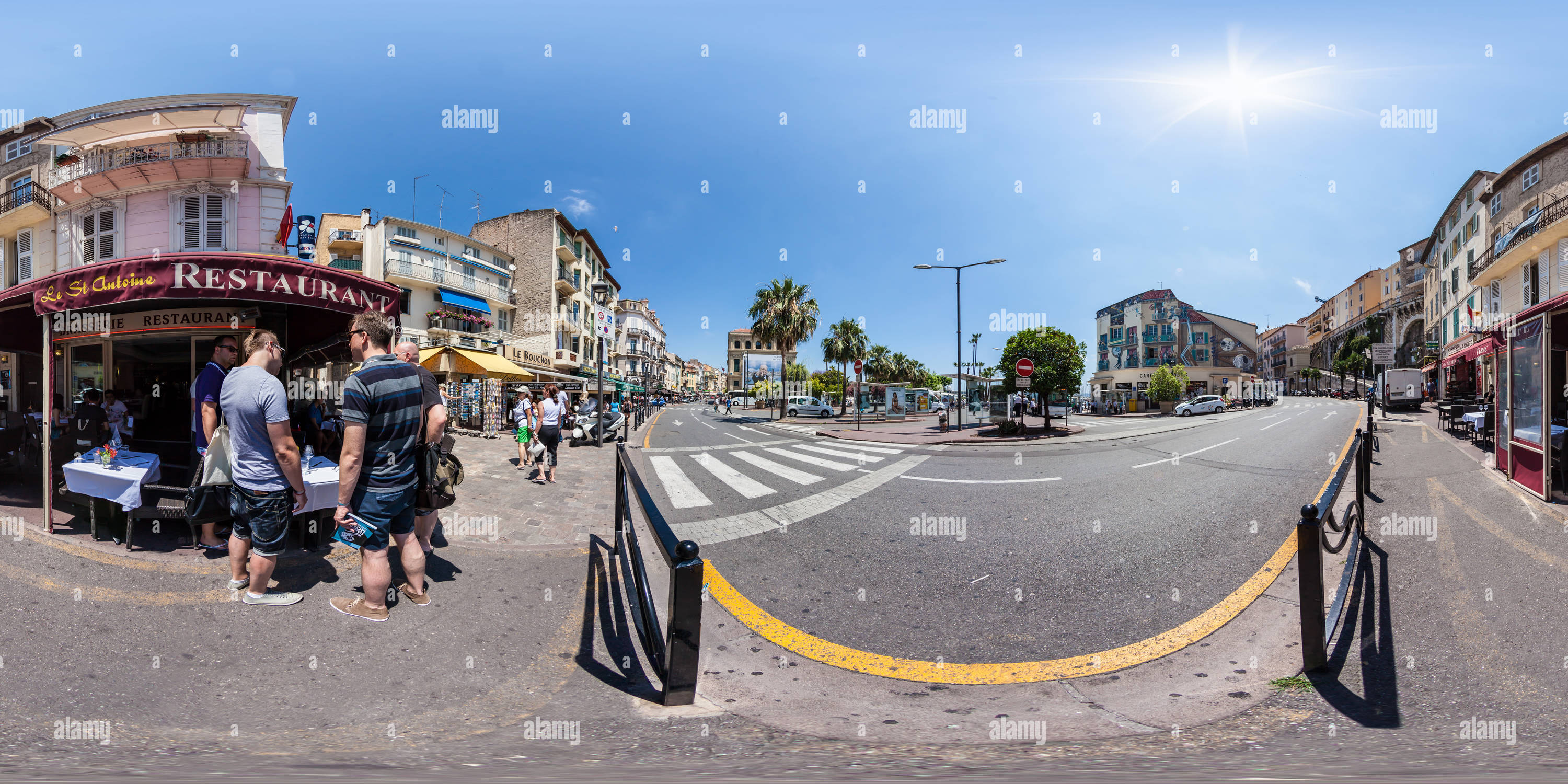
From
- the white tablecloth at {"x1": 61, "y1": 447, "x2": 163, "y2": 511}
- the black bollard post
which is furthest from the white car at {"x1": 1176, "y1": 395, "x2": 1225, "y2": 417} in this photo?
the white tablecloth at {"x1": 61, "y1": 447, "x2": 163, "y2": 511}

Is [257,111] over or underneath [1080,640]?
over

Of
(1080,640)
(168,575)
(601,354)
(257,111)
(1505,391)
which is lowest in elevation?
(1080,640)

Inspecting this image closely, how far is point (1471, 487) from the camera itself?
662 cm

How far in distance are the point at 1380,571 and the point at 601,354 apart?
41.6 feet

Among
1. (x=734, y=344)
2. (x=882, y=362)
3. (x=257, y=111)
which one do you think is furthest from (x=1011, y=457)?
(x=734, y=344)

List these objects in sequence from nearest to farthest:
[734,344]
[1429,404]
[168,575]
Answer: [168,575]
[1429,404]
[734,344]

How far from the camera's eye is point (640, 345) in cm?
7969

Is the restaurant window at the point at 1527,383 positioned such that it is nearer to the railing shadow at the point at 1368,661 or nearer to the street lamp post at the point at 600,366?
the railing shadow at the point at 1368,661

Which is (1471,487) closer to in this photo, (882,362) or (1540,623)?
(1540,623)

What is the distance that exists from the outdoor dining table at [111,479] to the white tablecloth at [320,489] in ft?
0.17

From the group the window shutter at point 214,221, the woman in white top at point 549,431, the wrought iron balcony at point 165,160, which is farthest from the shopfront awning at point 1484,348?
the window shutter at point 214,221

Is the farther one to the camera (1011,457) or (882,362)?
(882,362)

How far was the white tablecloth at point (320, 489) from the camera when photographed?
4.11m

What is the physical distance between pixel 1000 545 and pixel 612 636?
3.43m
